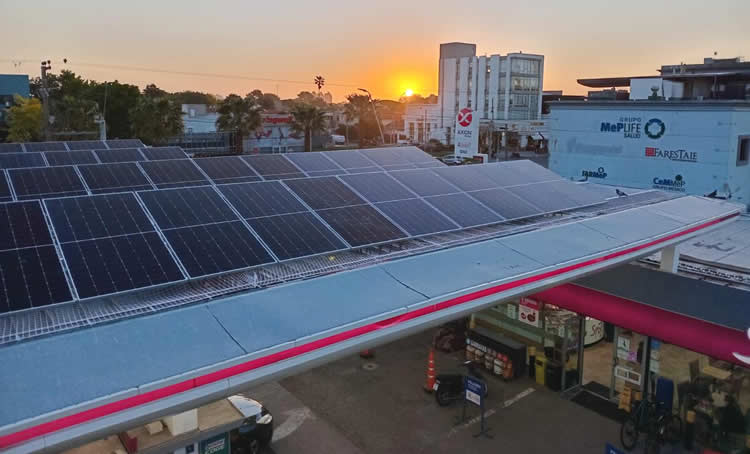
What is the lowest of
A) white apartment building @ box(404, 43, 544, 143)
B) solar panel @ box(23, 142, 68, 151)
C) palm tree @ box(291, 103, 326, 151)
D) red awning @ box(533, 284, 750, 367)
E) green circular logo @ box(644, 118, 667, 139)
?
red awning @ box(533, 284, 750, 367)

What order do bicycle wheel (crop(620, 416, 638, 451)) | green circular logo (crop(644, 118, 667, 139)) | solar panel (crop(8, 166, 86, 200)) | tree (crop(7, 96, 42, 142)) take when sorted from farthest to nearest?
tree (crop(7, 96, 42, 142)), green circular logo (crop(644, 118, 667, 139)), bicycle wheel (crop(620, 416, 638, 451)), solar panel (crop(8, 166, 86, 200))

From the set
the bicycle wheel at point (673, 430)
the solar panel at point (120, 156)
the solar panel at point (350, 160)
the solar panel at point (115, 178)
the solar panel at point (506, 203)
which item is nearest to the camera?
the solar panel at point (506, 203)

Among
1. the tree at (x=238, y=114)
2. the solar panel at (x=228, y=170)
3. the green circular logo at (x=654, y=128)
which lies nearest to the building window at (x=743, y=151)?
the green circular logo at (x=654, y=128)

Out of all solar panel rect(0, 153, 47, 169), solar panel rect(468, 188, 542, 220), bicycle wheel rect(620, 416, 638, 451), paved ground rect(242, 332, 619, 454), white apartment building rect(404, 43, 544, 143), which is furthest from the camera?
white apartment building rect(404, 43, 544, 143)

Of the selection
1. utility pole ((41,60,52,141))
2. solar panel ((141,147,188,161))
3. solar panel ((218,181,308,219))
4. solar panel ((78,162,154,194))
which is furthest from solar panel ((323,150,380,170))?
utility pole ((41,60,52,141))

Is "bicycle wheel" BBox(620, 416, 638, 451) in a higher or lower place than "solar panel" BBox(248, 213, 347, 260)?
lower

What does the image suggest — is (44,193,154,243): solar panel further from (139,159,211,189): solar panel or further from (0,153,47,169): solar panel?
(0,153,47,169): solar panel

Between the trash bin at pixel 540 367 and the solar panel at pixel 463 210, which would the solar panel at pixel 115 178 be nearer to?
the solar panel at pixel 463 210
